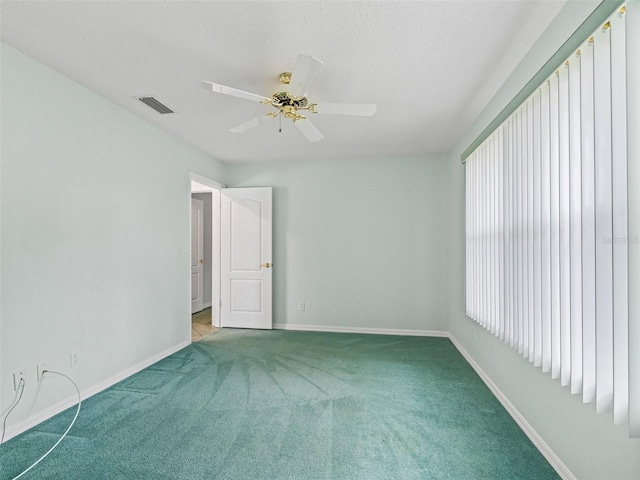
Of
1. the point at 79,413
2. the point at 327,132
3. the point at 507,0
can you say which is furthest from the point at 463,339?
the point at 79,413

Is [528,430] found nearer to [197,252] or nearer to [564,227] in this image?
[564,227]

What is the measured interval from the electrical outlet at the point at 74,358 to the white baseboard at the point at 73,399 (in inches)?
9.4

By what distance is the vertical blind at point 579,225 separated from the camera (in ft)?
3.98

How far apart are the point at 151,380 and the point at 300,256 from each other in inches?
96.2

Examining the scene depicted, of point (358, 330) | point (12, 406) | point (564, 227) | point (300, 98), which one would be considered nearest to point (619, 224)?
point (564, 227)

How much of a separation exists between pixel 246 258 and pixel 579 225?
4.01 metres

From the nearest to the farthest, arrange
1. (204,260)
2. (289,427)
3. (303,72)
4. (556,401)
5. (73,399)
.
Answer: (556,401)
(303,72)
(289,427)
(73,399)
(204,260)

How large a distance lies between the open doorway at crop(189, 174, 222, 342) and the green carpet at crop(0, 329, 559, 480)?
5.40 feet

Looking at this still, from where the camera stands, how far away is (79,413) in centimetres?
233

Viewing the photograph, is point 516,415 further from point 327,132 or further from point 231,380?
point 327,132

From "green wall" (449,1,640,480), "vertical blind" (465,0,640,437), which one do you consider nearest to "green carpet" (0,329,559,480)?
"green wall" (449,1,640,480)

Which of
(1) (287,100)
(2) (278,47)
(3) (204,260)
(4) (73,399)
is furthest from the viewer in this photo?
(3) (204,260)

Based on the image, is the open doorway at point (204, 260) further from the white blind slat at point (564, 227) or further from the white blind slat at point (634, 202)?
the white blind slat at point (634, 202)

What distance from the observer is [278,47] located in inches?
79.9
